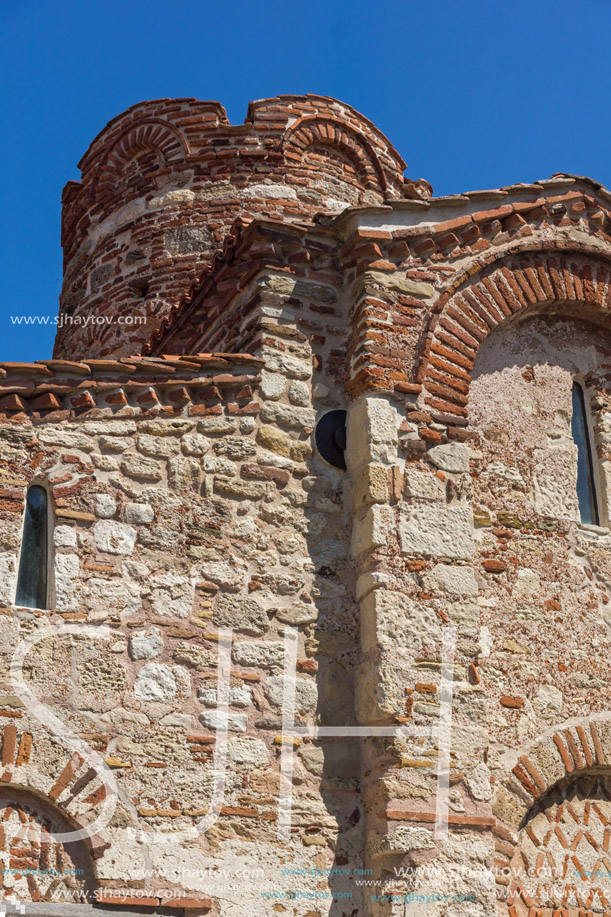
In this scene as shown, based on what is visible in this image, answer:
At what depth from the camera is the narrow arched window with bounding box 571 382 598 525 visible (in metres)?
6.14

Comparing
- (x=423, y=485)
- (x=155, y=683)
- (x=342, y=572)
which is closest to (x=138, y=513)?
(x=155, y=683)

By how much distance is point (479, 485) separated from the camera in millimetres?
5809

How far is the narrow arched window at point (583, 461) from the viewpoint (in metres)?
6.14

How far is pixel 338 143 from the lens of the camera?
385 inches

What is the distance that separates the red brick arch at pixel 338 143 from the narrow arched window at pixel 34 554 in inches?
217

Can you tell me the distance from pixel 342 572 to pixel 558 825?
66.0 inches

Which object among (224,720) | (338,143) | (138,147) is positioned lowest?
(224,720)

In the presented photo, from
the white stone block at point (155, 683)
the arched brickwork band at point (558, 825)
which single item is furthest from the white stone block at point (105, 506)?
the arched brickwork band at point (558, 825)

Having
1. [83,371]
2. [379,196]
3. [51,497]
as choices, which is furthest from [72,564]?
[379,196]

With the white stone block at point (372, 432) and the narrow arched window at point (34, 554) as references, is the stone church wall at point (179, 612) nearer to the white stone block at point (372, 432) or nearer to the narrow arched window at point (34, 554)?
the narrow arched window at point (34, 554)

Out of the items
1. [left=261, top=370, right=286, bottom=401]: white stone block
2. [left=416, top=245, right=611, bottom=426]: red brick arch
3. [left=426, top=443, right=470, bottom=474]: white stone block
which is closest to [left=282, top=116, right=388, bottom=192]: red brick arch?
[left=416, top=245, right=611, bottom=426]: red brick arch

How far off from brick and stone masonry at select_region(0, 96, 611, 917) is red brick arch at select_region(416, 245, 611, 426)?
0.02 meters

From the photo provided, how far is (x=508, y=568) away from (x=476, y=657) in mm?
619

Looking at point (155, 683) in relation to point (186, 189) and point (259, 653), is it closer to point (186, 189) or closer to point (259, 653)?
point (259, 653)
